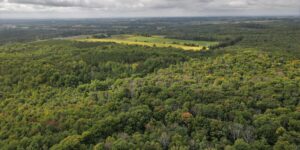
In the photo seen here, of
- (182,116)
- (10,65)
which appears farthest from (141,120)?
(10,65)

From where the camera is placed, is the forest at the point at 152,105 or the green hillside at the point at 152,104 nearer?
the forest at the point at 152,105

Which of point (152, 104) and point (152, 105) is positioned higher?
point (152, 104)

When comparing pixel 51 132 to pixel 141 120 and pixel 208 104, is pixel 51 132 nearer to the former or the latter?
pixel 141 120

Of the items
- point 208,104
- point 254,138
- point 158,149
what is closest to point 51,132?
point 158,149

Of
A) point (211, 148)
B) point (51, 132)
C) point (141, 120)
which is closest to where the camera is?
point (211, 148)

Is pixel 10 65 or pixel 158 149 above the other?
pixel 10 65

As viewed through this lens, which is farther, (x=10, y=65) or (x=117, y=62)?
(x=117, y=62)

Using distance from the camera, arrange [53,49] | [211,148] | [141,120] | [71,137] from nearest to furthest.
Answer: [211,148], [71,137], [141,120], [53,49]

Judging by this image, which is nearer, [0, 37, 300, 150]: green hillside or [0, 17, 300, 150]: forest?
[0, 17, 300, 150]: forest

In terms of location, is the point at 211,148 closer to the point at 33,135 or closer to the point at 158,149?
the point at 158,149
